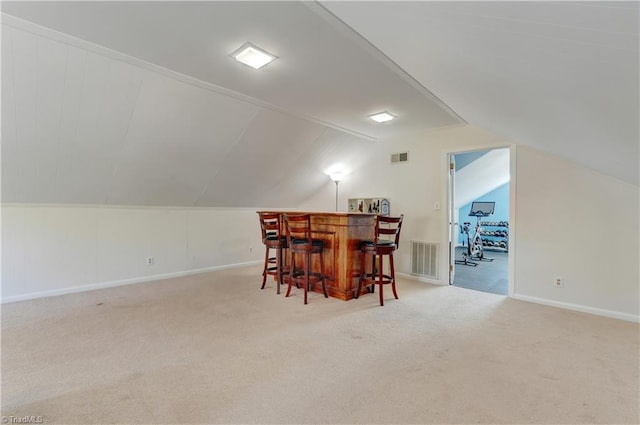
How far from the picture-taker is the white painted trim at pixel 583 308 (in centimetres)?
297

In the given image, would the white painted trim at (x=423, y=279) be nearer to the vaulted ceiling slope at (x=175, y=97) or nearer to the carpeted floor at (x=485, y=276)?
the carpeted floor at (x=485, y=276)

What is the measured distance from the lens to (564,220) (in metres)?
3.34

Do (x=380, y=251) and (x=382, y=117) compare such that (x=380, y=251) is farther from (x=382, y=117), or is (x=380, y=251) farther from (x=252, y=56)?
(x=252, y=56)

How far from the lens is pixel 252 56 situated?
2412mm

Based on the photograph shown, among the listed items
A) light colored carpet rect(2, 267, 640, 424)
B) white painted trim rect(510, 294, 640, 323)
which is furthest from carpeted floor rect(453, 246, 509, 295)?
light colored carpet rect(2, 267, 640, 424)

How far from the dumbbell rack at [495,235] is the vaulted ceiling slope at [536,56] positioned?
20.6 ft

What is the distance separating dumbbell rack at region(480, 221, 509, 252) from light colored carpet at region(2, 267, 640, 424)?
16.8 feet

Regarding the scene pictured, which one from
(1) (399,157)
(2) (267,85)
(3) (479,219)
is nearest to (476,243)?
(3) (479,219)

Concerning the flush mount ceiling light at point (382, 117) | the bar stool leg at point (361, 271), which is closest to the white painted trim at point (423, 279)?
the bar stool leg at point (361, 271)

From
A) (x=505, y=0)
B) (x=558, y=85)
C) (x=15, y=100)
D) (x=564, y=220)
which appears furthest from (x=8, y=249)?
(x=564, y=220)

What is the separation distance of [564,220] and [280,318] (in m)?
3.45

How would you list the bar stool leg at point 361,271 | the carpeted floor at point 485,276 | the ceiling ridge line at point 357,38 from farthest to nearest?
the carpeted floor at point 485,276, the bar stool leg at point 361,271, the ceiling ridge line at point 357,38

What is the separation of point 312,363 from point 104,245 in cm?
350

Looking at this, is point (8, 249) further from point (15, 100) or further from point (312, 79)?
point (312, 79)
